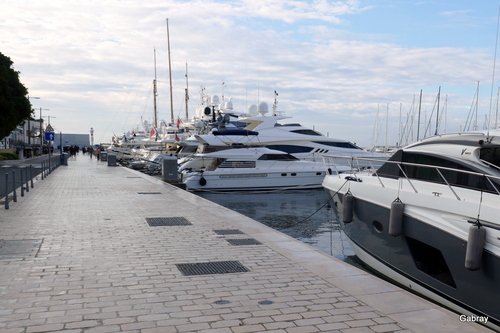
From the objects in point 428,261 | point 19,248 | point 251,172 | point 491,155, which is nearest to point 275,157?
point 251,172

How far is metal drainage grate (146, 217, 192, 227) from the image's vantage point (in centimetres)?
980

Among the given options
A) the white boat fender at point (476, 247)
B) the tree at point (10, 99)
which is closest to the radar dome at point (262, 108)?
the tree at point (10, 99)

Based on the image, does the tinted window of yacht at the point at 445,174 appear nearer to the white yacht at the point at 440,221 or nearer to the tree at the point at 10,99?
the white yacht at the point at 440,221

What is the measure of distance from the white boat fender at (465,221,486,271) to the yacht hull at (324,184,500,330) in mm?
120

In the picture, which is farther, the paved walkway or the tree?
the tree

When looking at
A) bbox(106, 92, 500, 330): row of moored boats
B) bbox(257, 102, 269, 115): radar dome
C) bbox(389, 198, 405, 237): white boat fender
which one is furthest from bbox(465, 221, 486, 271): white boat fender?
bbox(257, 102, 269, 115): radar dome

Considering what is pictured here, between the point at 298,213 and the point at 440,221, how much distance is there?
11.7m

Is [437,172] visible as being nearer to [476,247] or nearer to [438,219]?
[438,219]

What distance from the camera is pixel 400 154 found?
978cm

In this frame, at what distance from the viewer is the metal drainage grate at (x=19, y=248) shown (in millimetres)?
6926

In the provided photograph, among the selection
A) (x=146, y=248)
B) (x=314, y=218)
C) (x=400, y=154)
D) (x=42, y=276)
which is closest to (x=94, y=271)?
(x=42, y=276)

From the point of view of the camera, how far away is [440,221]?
681 centimetres

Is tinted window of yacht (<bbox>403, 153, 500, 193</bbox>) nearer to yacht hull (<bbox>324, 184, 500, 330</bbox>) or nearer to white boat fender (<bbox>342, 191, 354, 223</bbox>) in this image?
yacht hull (<bbox>324, 184, 500, 330</bbox>)

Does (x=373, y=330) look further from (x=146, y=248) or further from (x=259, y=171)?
(x=259, y=171)
